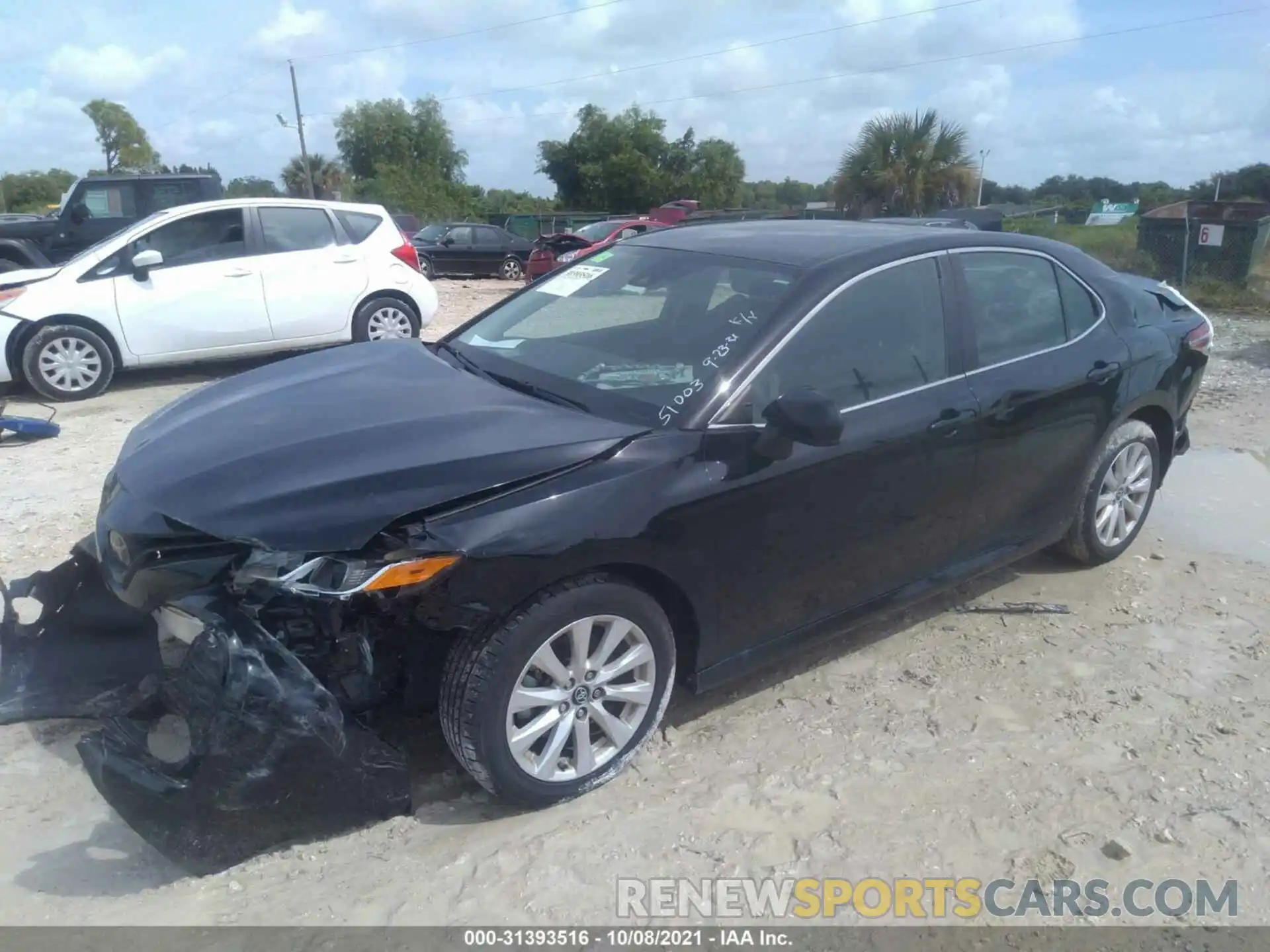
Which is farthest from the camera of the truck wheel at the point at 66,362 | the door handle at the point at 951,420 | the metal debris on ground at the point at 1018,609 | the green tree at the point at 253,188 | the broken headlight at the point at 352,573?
the green tree at the point at 253,188

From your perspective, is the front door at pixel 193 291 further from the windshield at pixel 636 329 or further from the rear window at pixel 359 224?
the windshield at pixel 636 329

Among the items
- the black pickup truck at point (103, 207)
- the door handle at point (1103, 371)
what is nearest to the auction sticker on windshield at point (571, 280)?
the door handle at point (1103, 371)

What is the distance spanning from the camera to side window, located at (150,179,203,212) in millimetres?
12203

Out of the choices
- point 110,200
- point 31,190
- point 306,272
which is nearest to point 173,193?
point 110,200

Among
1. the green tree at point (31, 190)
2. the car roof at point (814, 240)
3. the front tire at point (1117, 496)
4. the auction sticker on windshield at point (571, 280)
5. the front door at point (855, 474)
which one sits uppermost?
the green tree at point (31, 190)

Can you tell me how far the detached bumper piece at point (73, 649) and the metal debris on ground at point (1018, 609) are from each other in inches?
133

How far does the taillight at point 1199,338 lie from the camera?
4.96 meters

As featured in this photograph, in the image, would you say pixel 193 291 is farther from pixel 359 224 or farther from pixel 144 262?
pixel 359 224

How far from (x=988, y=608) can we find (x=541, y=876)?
266 centimetres

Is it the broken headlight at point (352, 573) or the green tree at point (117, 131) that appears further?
the green tree at point (117, 131)

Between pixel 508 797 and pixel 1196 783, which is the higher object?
pixel 508 797

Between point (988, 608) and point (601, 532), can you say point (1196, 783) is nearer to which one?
point (988, 608)

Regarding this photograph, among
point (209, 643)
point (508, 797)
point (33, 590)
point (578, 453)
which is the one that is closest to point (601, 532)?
point (578, 453)

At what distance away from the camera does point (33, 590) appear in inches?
140
